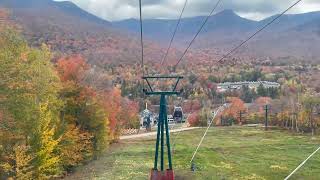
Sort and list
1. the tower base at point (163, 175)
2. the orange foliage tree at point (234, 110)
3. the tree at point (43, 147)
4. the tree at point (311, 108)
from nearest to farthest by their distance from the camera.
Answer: the tower base at point (163, 175)
the tree at point (43, 147)
the tree at point (311, 108)
the orange foliage tree at point (234, 110)

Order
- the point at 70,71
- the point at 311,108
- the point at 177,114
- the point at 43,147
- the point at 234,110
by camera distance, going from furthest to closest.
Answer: the point at 177,114 < the point at 234,110 < the point at 311,108 < the point at 70,71 < the point at 43,147

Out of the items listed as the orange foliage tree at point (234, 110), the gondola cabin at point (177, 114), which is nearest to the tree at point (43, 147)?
the orange foliage tree at point (234, 110)

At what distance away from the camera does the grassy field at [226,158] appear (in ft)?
150

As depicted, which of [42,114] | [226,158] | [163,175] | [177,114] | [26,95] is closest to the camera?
[163,175]

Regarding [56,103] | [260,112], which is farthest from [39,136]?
[260,112]

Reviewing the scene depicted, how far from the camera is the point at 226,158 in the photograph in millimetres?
59562

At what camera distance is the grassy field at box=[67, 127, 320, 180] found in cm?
4557

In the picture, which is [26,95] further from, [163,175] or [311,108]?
[311,108]

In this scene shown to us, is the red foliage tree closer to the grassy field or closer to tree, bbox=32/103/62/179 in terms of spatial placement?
the grassy field

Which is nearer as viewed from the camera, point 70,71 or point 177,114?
point 70,71

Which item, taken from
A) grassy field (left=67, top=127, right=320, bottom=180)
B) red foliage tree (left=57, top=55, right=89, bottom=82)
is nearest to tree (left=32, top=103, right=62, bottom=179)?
grassy field (left=67, top=127, right=320, bottom=180)

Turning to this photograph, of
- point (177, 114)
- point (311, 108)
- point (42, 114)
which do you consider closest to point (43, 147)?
point (42, 114)

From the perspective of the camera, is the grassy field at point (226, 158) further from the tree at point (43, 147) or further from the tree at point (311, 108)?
the tree at point (43, 147)

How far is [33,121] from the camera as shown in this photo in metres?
37.7
